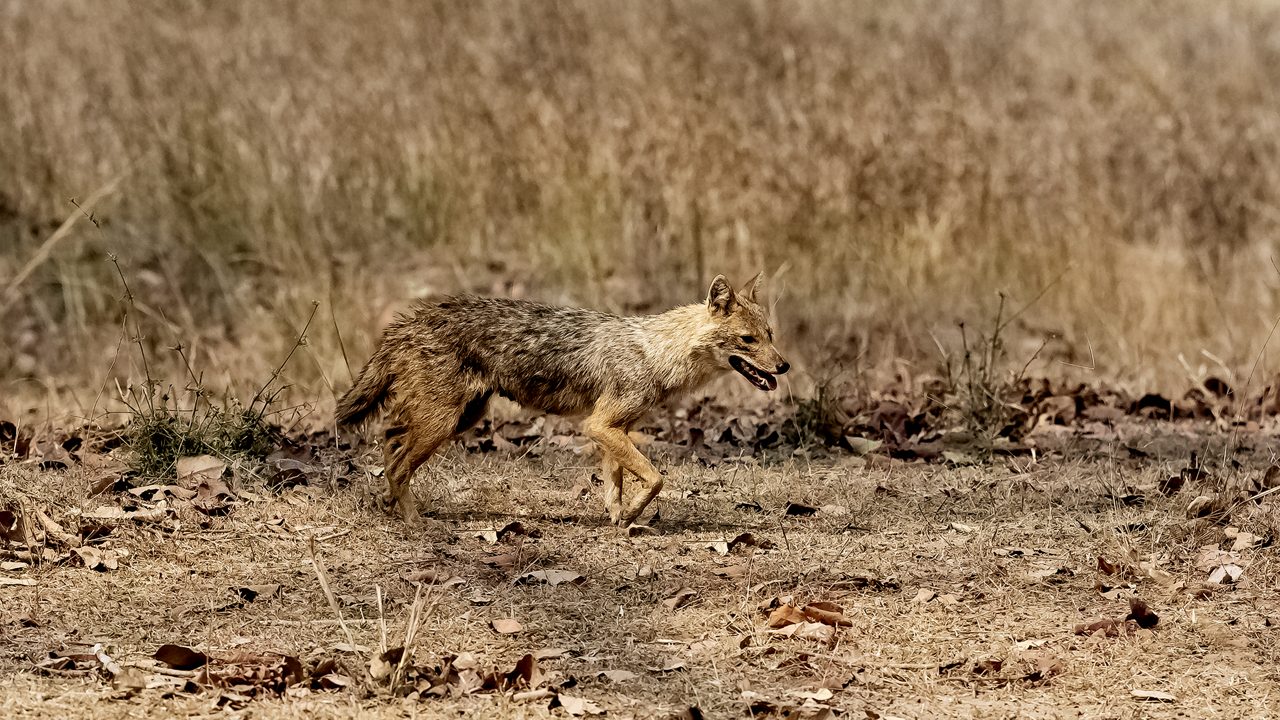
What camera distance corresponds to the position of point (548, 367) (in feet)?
23.4

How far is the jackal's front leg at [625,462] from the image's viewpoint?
662cm

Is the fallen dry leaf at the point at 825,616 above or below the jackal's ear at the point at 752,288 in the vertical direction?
below

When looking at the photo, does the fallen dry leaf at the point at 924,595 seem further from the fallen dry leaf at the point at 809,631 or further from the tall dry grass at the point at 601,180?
the tall dry grass at the point at 601,180

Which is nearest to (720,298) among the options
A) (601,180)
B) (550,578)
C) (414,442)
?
(414,442)

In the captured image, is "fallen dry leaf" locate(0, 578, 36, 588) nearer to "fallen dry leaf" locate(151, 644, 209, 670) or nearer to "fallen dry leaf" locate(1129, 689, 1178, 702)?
"fallen dry leaf" locate(151, 644, 209, 670)

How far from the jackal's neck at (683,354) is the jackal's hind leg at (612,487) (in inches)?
17.5

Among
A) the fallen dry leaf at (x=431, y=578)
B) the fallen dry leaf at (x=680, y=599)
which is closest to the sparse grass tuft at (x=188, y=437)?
the fallen dry leaf at (x=431, y=578)

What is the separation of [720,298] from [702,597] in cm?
170

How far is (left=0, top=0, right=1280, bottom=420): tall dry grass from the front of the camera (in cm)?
1151

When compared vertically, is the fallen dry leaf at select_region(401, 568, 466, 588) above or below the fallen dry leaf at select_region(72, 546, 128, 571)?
below

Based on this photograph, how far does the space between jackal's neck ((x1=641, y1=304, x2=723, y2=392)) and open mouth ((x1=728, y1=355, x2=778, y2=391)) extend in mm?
111

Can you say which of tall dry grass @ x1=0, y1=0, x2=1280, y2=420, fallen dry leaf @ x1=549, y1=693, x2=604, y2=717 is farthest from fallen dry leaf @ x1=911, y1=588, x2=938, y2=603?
tall dry grass @ x1=0, y1=0, x2=1280, y2=420

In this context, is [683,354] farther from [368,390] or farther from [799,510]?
[368,390]

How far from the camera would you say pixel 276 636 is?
17.1 feet
